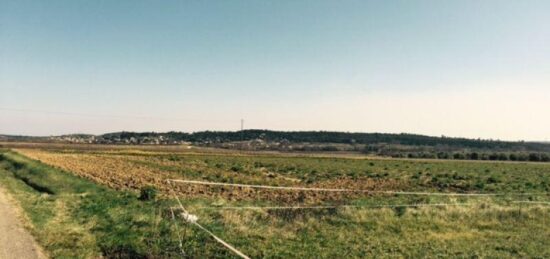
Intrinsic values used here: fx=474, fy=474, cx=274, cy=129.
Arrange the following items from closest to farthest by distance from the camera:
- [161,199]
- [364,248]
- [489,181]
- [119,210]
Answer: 1. [364,248]
2. [119,210]
3. [161,199]
4. [489,181]

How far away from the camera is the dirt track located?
36.3 ft

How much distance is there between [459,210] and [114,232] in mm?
13055

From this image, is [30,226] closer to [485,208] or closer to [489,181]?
[485,208]

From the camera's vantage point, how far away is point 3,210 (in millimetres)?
18047

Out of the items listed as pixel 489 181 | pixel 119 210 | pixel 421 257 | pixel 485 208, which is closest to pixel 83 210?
pixel 119 210

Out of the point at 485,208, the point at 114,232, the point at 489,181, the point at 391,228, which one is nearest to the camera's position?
the point at 114,232

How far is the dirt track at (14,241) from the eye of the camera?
36.3ft

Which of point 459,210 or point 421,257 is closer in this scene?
point 421,257

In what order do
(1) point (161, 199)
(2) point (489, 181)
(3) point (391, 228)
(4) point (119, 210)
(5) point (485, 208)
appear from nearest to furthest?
1. (3) point (391, 228)
2. (4) point (119, 210)
3. (5) point (485, 208)
4. (1) point (161, 199)
5. (2) point (489, 181)

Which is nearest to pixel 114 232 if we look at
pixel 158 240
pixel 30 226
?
pixel 158 240

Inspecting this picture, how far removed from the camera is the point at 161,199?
22844mm

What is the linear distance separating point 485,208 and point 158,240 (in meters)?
13.9

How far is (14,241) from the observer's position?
491 inches

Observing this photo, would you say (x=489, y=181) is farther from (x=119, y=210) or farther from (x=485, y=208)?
(x=119, y=210)
